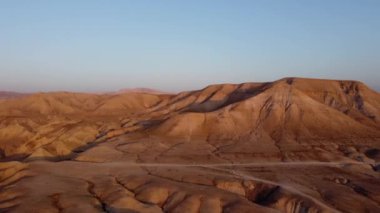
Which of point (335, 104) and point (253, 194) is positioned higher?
point (335, 104)

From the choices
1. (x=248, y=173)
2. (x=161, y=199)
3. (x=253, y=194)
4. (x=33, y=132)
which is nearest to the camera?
(x=161, y=199)

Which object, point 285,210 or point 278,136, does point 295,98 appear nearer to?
point 278,136

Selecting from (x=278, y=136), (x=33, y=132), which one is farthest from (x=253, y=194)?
(x=33, y=132)

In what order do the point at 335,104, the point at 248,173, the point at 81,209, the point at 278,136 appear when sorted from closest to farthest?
1. the point at 81,209
2. the point at 248,173
3. the point at 278,136
4. the point at 335,104

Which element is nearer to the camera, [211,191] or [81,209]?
[81,209]

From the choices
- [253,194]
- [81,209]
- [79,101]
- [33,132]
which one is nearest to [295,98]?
[253,194]

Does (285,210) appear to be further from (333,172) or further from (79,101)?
(79,101)
